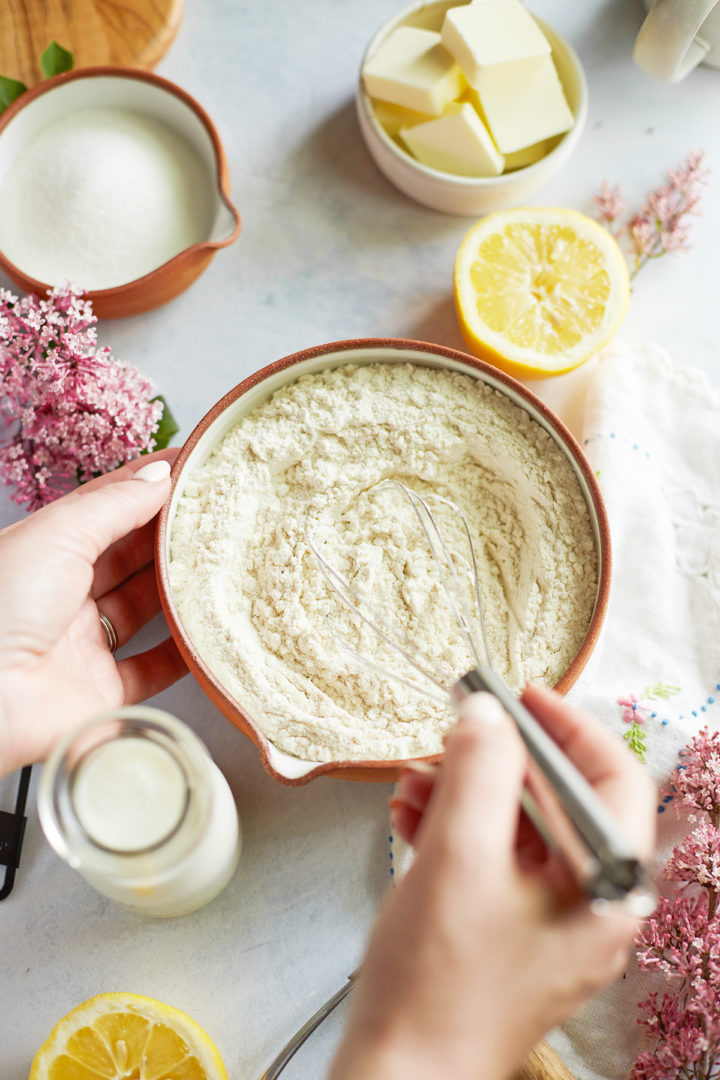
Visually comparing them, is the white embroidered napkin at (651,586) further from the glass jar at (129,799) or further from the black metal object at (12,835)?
the black metal object at (12,835)

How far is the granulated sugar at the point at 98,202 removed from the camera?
0.97m

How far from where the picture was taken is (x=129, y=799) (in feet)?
2.24

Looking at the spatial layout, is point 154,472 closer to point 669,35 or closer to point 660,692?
point 660,692

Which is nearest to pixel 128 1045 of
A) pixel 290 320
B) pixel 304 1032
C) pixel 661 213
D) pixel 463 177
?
pixel 304 1032

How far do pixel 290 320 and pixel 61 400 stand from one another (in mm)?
338

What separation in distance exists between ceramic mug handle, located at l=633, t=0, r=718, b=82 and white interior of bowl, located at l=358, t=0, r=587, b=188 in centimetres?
8

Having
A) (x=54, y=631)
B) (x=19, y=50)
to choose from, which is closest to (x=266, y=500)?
(x=54, y=631)

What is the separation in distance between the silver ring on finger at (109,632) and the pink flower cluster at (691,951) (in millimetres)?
628

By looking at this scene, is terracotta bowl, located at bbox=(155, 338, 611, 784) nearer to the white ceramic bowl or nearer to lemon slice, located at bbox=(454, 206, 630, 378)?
lemon slice, located at bbox=(454, 206, 630, 378)

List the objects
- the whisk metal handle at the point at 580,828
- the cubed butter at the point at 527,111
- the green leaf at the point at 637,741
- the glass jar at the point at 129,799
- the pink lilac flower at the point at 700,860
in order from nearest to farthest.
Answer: the whisk metal handle at the point at 580,828, the glass jar at the point at 129,799, the pink lilac flower at the point at 700,860, the green leaf at the point at 637,741, the cubed butter at the point at 527,111

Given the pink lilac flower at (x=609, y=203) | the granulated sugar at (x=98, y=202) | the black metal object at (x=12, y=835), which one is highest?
the pink lilac flower at (x=609, y=203)

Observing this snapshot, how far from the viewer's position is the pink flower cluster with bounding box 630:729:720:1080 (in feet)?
2.41

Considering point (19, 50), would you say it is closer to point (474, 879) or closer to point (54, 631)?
point (54, 631)

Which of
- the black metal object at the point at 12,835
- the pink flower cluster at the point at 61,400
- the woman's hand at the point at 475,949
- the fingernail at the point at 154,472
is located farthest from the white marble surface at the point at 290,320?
the woman's hand at the point at 475,949
